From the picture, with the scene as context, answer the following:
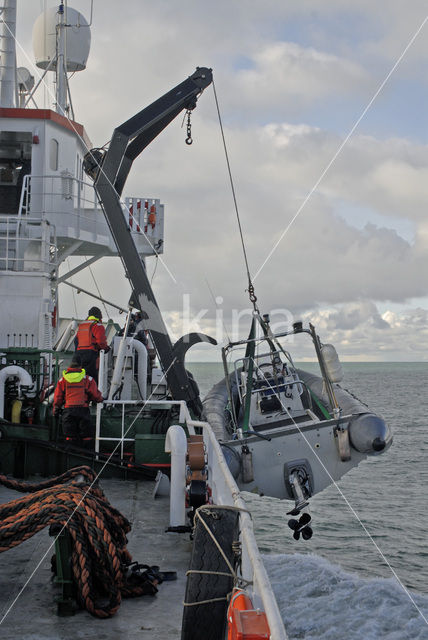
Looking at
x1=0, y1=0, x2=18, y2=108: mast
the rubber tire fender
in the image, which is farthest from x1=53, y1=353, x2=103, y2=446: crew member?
x1=0, y1=0, x2=18, y2=108: mast

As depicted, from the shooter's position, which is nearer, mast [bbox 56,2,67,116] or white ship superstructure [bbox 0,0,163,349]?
white ship superstructure [bbox 0,0,163,349]

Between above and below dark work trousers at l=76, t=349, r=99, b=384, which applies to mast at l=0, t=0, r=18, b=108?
above

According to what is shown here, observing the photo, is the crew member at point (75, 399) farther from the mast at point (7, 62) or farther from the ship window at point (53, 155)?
the mast at point (7, 62)

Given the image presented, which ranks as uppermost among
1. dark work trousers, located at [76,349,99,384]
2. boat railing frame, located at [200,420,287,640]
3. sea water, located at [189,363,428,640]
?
dark work trousers, located at [76,349,99,384]

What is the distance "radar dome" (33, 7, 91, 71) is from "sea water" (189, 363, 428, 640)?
14.1 meters

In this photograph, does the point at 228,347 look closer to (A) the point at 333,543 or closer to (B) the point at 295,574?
(B) the point at 295,574

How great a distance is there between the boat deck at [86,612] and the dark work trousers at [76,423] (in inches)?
81.2

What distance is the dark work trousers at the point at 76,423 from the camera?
788 centimetres

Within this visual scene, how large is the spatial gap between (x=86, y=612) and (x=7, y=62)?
16007mm

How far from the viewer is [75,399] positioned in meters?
7.81

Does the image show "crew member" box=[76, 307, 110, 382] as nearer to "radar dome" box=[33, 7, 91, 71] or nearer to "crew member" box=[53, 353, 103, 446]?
"crew member" box=[53, 353, 103, 446]

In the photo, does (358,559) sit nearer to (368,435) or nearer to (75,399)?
(368,435)

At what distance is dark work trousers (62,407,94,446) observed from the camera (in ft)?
25.8

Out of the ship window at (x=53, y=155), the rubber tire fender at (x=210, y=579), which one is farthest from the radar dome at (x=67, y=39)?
the rubber tire fender at (x=210, y=579)
